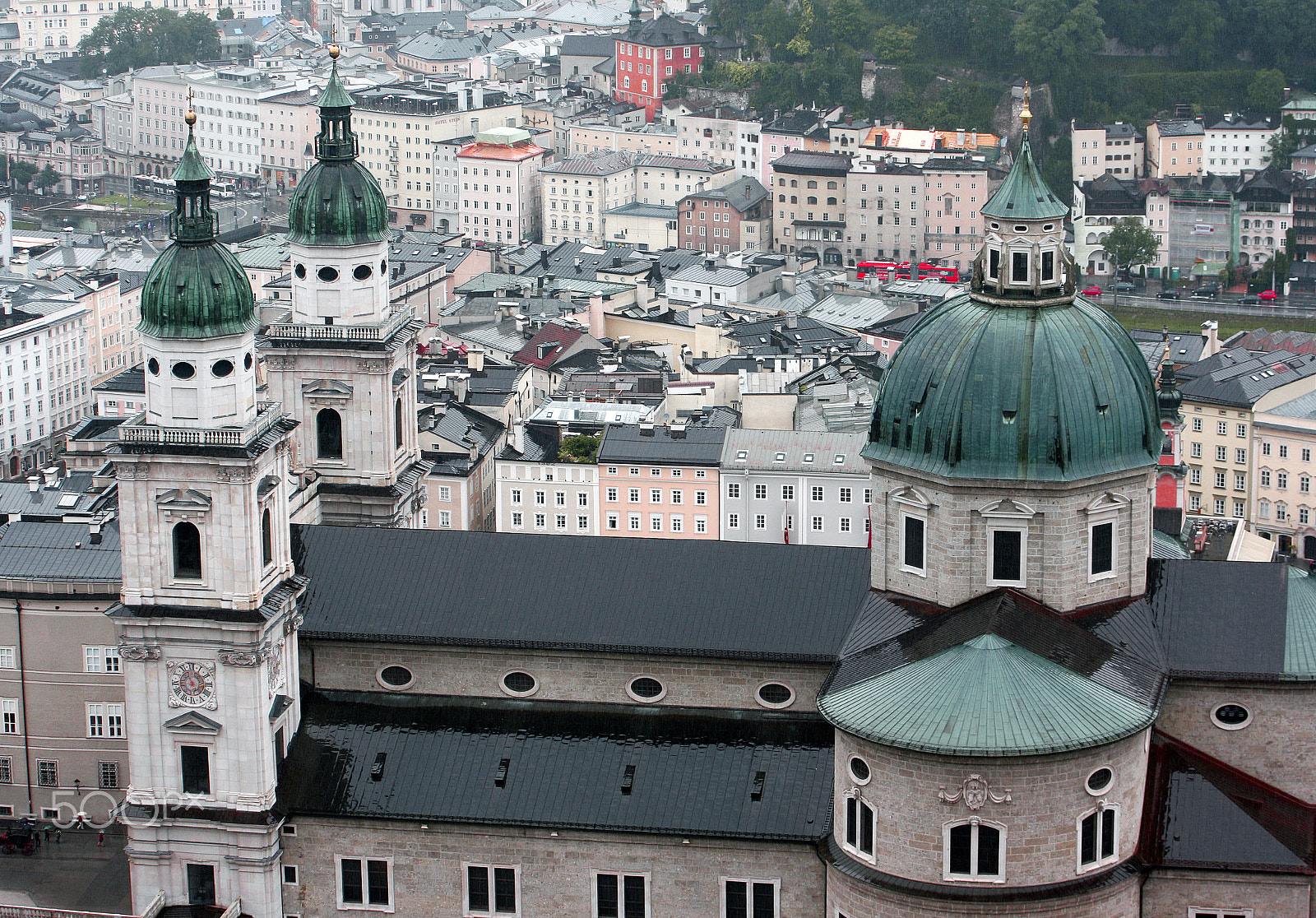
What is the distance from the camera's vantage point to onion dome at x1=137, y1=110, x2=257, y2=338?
7675cm

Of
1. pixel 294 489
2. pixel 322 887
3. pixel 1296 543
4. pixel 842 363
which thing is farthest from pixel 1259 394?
pixel 322 887

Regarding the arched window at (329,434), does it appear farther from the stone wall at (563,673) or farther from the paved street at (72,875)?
the paved street at (72,875)

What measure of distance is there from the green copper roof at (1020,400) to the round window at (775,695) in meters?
8.45

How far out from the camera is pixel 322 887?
80.1m

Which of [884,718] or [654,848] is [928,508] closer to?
[884,718]

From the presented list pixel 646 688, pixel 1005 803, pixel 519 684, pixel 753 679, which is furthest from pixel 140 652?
pixel 1005 803

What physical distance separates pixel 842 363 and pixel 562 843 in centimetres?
7880

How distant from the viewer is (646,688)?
8038 centimetres

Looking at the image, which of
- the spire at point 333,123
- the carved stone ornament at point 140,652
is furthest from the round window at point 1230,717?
the spire at point 333,123

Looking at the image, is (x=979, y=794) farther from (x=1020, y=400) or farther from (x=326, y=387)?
(x=326, y=387)

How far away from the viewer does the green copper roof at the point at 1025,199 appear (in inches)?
3024

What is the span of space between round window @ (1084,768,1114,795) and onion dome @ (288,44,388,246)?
3803cm

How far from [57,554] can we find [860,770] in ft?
127

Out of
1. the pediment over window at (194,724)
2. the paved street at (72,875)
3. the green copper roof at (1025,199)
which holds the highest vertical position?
the green copper roof at (1025,199)
